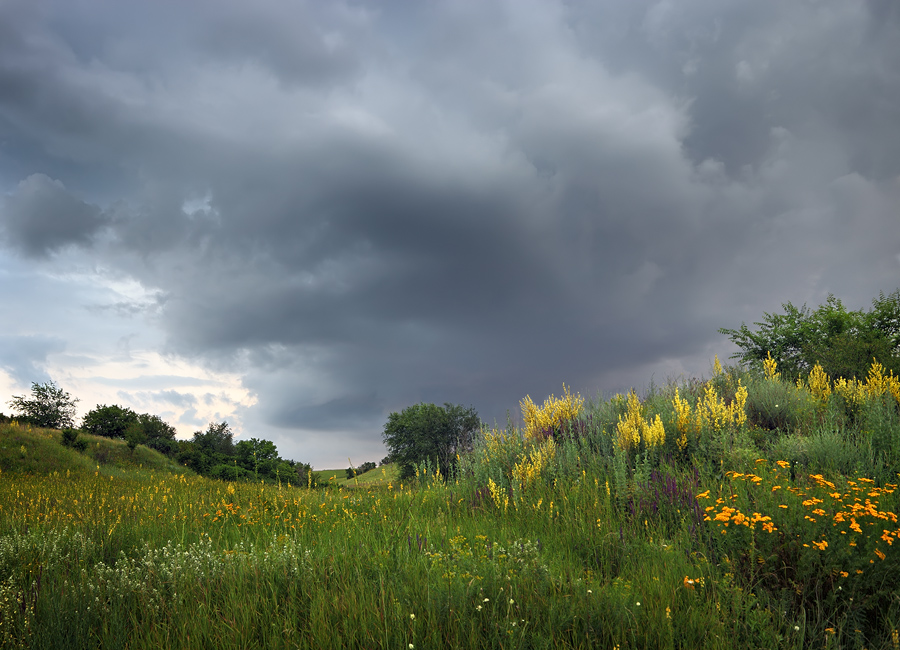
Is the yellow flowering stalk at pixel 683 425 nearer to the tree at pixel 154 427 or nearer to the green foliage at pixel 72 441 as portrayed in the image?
the green foliage at pixel 72 441

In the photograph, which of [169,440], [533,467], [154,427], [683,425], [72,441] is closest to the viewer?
[533,467]

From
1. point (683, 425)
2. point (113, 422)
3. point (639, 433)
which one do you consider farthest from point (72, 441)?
point (683, 425)

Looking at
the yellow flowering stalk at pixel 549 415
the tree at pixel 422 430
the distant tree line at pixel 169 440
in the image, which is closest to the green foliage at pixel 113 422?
the distant tree line at pixel 169 440

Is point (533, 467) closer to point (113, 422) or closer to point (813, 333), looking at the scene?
point (813, 333)

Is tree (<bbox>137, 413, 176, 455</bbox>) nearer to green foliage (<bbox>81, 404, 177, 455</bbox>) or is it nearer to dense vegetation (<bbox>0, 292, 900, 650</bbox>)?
green foliage (<bbox>81, 404, 177, 455</bbox>)

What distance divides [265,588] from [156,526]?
13.0 feet

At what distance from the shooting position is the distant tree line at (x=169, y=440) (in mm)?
31828

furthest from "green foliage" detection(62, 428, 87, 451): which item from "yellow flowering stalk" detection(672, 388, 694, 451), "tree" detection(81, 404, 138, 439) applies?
"yellow flowering stalk" detection(672, 388, 694, 451)

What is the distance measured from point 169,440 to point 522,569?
43.1 m

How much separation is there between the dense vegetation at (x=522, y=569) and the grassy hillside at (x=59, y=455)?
17.8 meters

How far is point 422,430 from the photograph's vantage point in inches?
1722

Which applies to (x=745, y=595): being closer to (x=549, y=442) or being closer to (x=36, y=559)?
(x=549, y=442)

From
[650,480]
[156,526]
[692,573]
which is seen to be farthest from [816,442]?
[156,526]

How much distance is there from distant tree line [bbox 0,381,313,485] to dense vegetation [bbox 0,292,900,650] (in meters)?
20.7
